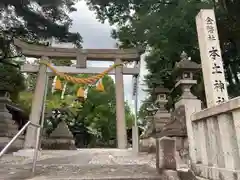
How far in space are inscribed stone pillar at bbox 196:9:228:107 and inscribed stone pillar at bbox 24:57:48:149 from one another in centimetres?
640

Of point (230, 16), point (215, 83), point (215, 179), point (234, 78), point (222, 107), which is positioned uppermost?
point (230, 16)

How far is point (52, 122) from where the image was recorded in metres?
17.8

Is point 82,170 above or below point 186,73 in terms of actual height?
below

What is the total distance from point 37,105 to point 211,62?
666 cm

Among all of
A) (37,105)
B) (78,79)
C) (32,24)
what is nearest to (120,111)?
(78,79)

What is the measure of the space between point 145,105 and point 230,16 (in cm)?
941

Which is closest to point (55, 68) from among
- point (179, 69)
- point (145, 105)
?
point (179, 69)

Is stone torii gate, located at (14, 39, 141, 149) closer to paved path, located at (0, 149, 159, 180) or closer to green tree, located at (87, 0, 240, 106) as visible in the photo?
green tree, located at (87, 0, 240, 106)

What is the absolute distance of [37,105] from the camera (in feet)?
28.0

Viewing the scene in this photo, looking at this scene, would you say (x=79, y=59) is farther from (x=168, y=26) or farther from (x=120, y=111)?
(x=168, y=26)

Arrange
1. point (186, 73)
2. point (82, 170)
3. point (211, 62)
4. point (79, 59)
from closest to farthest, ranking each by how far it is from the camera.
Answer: point (211, 62) < point (82, 170) < point (186, 73) < point (79, 59)

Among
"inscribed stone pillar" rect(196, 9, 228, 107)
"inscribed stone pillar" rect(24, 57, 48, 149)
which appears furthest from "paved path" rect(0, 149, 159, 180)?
"inscribed stone pillar" rect(24, 57, 48, 149)

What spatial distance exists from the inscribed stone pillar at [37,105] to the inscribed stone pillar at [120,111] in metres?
2.91

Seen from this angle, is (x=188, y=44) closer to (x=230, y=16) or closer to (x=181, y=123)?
(x=230, y=16)
